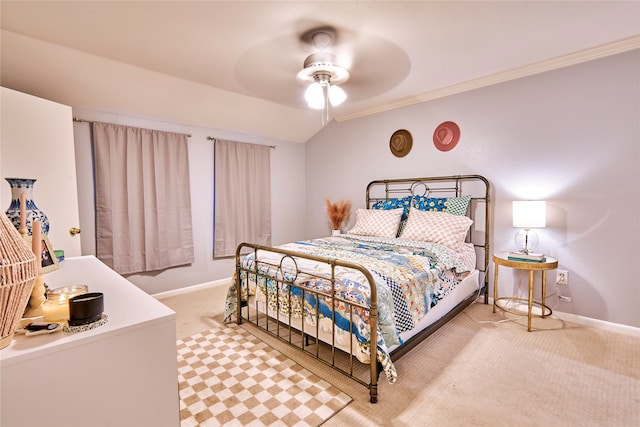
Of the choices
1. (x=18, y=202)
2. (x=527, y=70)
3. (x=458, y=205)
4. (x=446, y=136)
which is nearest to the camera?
(x=18, y=202)

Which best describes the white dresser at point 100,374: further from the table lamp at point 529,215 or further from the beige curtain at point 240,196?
the beige curtain at point 240,196

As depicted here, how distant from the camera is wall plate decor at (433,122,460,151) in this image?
3426 millimetres

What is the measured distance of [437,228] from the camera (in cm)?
300

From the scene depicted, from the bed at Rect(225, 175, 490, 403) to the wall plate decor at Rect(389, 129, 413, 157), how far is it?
0.39 meters

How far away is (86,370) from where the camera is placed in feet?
2.38

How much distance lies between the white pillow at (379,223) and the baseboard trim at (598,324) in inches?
67.2

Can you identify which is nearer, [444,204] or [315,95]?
[315,95]

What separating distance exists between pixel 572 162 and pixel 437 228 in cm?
131

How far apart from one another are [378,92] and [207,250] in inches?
116

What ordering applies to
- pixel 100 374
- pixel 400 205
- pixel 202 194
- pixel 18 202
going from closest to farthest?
pixel 100 374, pixel 18 202, pixel 400 205, pixel 202 194

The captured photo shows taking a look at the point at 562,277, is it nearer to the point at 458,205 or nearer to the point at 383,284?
the point at 458,205

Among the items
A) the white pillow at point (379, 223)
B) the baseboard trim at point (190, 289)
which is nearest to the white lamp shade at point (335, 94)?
the white pillow at point (379, 223)

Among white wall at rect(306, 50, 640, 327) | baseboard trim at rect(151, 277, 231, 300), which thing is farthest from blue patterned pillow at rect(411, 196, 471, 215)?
baseboard trim at rect(151, 277, 231, 300)

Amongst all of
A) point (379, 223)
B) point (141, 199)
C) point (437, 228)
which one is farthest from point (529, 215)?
point (141, 199)
